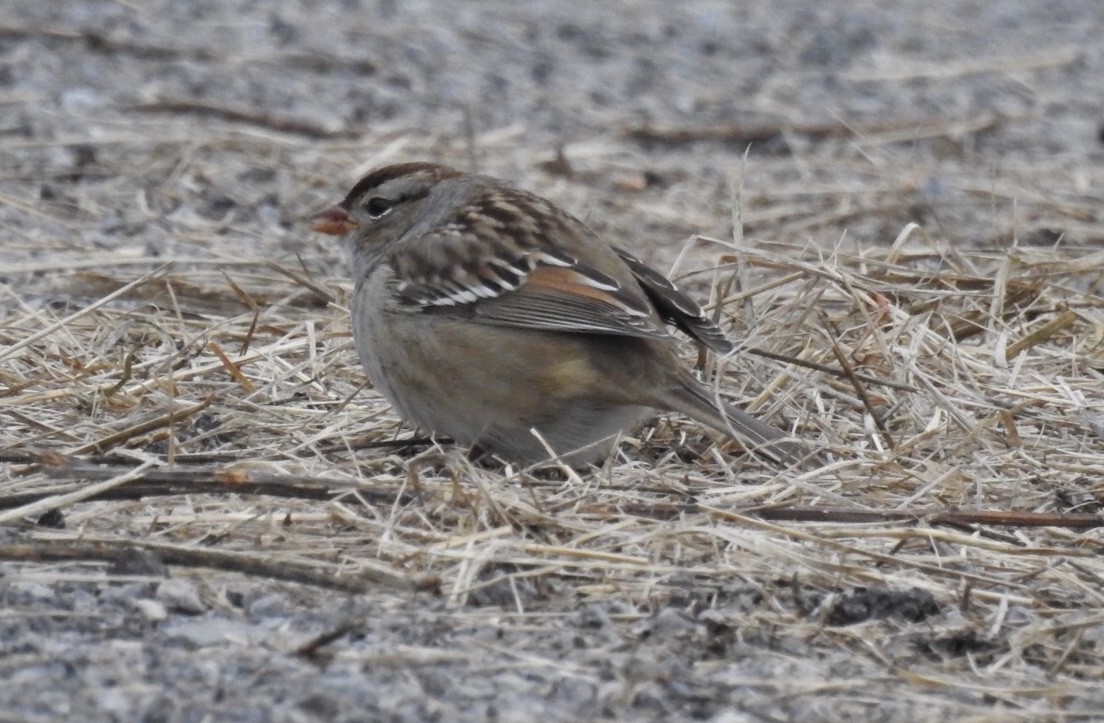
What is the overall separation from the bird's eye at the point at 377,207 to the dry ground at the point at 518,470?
37 cm

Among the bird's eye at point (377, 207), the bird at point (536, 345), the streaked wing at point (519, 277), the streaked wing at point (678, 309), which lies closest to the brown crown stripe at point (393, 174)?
the bird's eye at point (377, 207)

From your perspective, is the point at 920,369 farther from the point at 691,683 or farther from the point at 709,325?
the point at 691,683

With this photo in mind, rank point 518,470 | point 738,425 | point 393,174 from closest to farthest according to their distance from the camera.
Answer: point 738,425 → point 518,470 → point 393,174

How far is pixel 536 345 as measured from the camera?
15.9 feet

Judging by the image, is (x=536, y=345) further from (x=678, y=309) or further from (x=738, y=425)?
(x=738, y=425)

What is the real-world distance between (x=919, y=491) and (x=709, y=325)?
79cm

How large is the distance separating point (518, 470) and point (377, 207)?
1.19 meters

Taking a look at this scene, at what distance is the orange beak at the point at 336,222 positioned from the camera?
569cm

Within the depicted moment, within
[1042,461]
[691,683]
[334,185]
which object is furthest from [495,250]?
[334,185]

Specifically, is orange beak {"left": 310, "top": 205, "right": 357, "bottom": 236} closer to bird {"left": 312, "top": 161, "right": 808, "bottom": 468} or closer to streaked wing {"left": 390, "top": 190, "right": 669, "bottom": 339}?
streaked wing {"left": 390, "top": 190, "right": 669, "bottom": 339}

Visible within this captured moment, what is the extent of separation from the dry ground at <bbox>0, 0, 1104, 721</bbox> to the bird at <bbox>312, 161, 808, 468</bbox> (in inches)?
5.7

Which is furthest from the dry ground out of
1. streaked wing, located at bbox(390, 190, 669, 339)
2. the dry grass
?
streaked wing, located at bbox(390, 190, 669, 339)

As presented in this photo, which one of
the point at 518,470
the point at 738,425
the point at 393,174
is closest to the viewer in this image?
the point at 738,425

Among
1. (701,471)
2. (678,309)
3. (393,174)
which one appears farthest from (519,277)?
(393,174)
